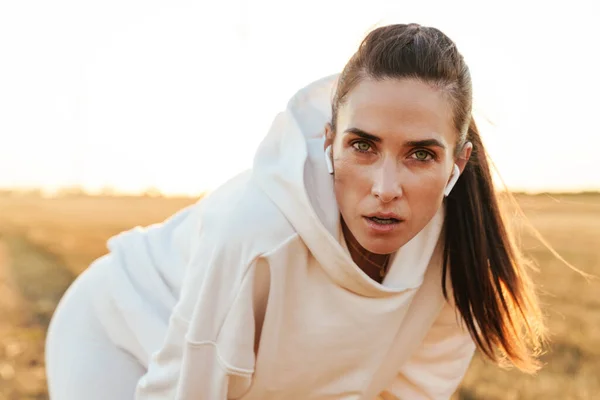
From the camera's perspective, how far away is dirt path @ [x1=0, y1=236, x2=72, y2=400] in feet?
20.4

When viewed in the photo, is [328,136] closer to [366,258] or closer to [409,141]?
[409,141]

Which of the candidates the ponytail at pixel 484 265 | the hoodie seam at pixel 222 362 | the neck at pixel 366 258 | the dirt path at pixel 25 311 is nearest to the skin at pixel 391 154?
the neck at pixel 366 258

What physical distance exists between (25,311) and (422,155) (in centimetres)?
642

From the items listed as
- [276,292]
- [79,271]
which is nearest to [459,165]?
[276,292]

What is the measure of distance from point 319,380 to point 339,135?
800 millimetres

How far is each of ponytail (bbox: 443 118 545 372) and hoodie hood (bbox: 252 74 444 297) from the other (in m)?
0.07

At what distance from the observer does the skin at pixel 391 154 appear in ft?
8.98

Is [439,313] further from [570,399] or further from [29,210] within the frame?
[29,210]

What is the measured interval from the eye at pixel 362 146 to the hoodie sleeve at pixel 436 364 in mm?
946

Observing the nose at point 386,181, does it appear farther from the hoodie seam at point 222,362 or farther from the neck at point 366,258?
the hoodie seam at point 222,362

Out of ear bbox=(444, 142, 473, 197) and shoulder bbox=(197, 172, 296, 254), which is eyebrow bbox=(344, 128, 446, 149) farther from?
shoulder bbox=(197, 172, 296, 254)

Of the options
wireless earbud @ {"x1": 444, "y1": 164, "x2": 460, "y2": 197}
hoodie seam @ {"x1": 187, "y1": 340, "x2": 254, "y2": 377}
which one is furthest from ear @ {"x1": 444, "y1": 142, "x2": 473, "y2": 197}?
hoodie seam @ {"x1": 187, "y1": 340, "x2": 254, "y2": 377}

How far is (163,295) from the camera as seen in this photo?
3.22 metres

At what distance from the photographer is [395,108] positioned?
2.72 meters
